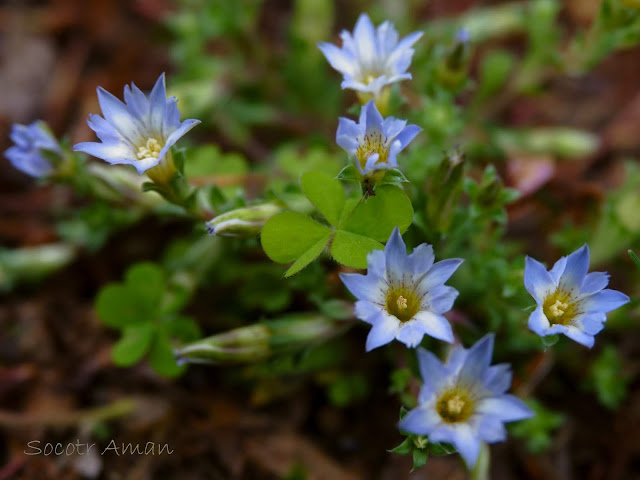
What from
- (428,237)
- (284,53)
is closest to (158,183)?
(428,237)

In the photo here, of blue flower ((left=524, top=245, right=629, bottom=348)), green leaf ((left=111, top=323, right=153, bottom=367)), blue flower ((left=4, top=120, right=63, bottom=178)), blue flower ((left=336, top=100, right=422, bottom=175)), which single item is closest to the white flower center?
blue flower ((left=524, top=245, right=629, bottom=348))

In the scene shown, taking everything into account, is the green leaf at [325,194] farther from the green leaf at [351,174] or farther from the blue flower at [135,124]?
the blue flower at [135,124]

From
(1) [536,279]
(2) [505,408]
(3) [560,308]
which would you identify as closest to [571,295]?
(3) [560,308]

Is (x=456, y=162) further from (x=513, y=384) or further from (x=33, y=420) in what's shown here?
(x=33, y=420)

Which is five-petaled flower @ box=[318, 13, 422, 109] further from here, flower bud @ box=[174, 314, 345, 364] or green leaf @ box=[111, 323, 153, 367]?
green leaf @ box=[111, 323, 153, 367]

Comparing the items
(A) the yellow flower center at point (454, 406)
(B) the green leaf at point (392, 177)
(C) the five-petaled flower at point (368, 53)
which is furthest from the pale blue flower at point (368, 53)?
(A) the yellow flower center at point (454, 406)
